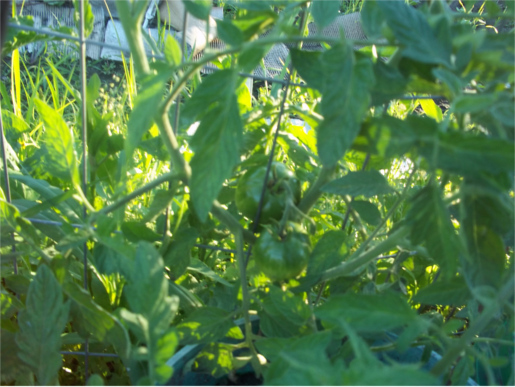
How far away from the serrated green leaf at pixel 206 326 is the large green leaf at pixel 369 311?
181 millimetres

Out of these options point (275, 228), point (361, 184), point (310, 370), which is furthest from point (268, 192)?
point (310, 370)

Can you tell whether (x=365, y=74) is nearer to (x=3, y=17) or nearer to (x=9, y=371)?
(x=3, y=17)

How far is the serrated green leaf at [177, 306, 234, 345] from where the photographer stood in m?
0.66

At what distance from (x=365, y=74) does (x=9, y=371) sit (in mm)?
660

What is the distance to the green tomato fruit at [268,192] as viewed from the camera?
72 cm

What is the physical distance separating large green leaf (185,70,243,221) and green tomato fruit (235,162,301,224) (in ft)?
0.70

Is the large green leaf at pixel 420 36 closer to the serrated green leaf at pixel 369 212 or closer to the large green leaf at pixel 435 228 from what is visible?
the large green leaf at pixel 435 228

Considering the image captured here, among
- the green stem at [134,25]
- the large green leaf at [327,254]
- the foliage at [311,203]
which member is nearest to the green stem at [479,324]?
the foliage at [311,203]

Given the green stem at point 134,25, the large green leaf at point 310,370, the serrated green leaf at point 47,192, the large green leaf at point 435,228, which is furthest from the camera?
the serrated green leaf at point 47,192

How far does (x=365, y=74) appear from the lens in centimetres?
46

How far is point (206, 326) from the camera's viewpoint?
665mm

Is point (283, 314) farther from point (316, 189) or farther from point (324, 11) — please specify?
point (324, 11)

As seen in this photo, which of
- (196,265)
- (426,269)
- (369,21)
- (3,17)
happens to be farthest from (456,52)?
(426,269)

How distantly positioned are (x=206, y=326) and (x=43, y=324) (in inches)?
8.4
